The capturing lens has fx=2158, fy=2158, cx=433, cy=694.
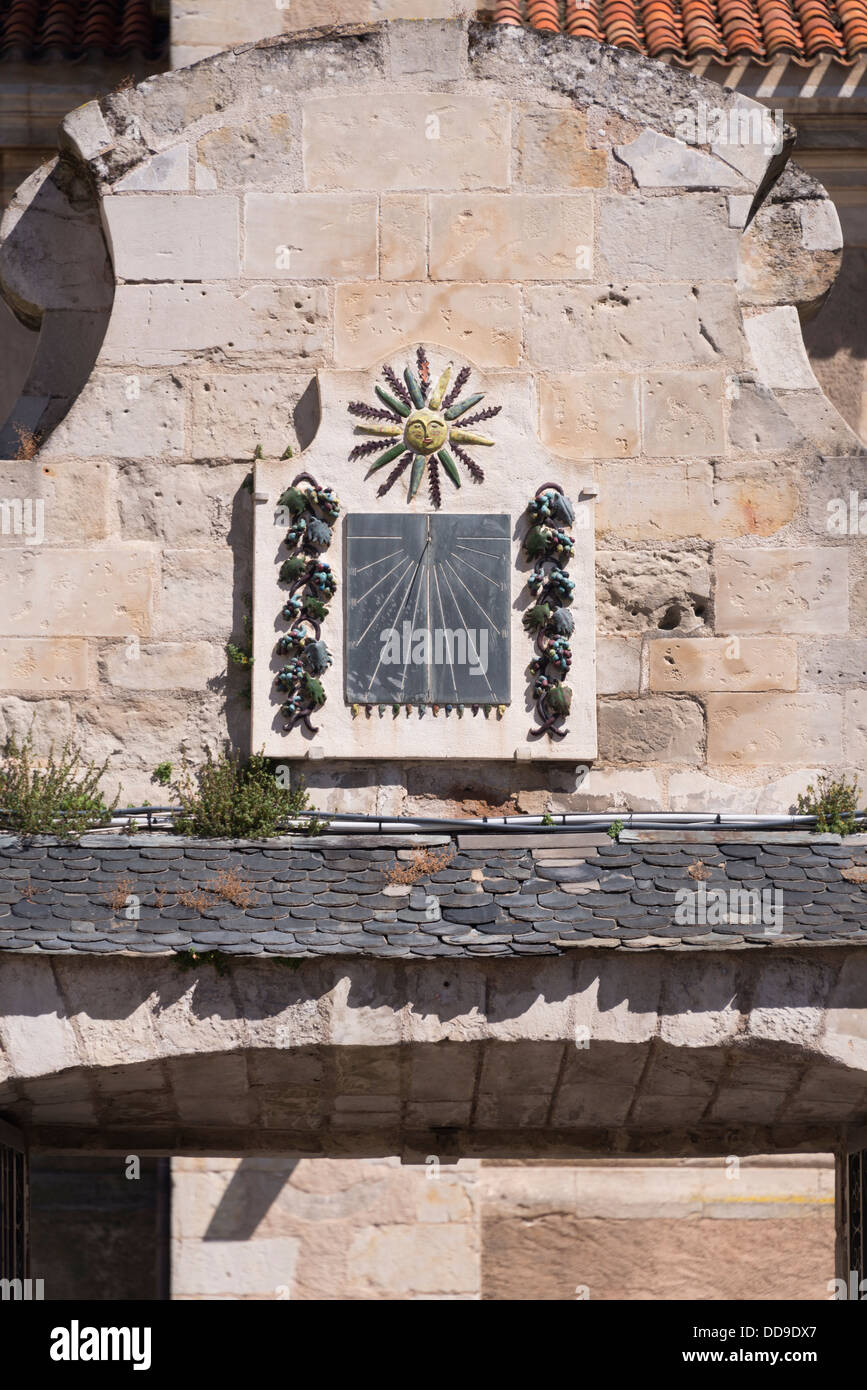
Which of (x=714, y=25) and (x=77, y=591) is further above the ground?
(x=714, y=25)

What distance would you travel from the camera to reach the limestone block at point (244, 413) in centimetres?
1011

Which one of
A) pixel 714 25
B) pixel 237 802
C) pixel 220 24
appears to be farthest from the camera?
pixel 714 25

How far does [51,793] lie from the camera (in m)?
9.60

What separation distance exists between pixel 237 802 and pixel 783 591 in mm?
2692

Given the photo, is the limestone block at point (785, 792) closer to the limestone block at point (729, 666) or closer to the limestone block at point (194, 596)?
the limestone block at point (729, 666)

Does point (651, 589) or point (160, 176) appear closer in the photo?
point (651, 589)

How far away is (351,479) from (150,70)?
16.1ft

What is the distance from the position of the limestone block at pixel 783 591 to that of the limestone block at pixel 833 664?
7cm

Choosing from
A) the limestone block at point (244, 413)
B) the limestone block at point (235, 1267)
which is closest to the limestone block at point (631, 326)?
the limestone block at point (244, 413)

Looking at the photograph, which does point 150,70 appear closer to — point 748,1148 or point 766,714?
point 766,714

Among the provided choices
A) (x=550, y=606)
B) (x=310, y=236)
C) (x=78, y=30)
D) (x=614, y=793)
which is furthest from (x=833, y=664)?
(x=78, y=30)

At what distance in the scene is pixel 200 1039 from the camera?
360 inches

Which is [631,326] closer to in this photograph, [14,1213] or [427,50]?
[427,50]
